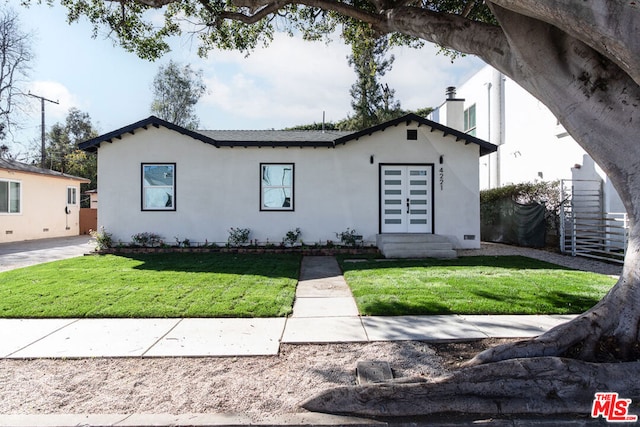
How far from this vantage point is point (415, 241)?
1149 cm

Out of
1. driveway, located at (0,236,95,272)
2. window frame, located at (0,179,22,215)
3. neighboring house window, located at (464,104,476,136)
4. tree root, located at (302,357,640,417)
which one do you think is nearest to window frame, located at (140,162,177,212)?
driveway, located at (0,236,95,272)

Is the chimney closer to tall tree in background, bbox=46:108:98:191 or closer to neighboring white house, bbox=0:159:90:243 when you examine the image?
neighboring white house, bbox=0:159:90:243

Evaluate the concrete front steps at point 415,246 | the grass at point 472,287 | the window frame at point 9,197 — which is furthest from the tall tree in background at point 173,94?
the grass at point 472,287

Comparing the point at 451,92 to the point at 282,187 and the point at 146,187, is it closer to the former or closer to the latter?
the point at 282,187

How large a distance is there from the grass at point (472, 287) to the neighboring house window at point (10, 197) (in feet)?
51.6

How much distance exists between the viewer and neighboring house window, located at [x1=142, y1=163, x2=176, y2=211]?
12.5m

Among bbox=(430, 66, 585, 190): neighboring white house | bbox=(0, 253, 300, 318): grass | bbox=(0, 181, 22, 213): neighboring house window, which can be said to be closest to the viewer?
bbox=(0, 253, 300, 318): grass

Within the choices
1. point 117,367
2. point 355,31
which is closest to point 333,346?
point 117,367

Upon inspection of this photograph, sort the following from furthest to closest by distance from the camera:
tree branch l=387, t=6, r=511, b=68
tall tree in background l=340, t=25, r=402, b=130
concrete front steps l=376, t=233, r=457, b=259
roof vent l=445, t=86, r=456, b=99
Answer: tall tree in background l=340, t=25, r=402, b=130 < roof vent l=445, t=86, r=456, b=99 < concrete front steps l=376, t=233, r=457, b=259 < tree branch l=387, t=6, r=511, b=68

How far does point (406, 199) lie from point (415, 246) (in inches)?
77.3

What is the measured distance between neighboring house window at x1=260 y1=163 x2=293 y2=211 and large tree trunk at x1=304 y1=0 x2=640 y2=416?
341 inches

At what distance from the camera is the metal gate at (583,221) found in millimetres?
11258

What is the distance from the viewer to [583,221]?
1240 cm

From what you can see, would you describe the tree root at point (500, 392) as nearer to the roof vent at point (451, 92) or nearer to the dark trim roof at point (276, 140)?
the dark trim roof at point (276, 140)
